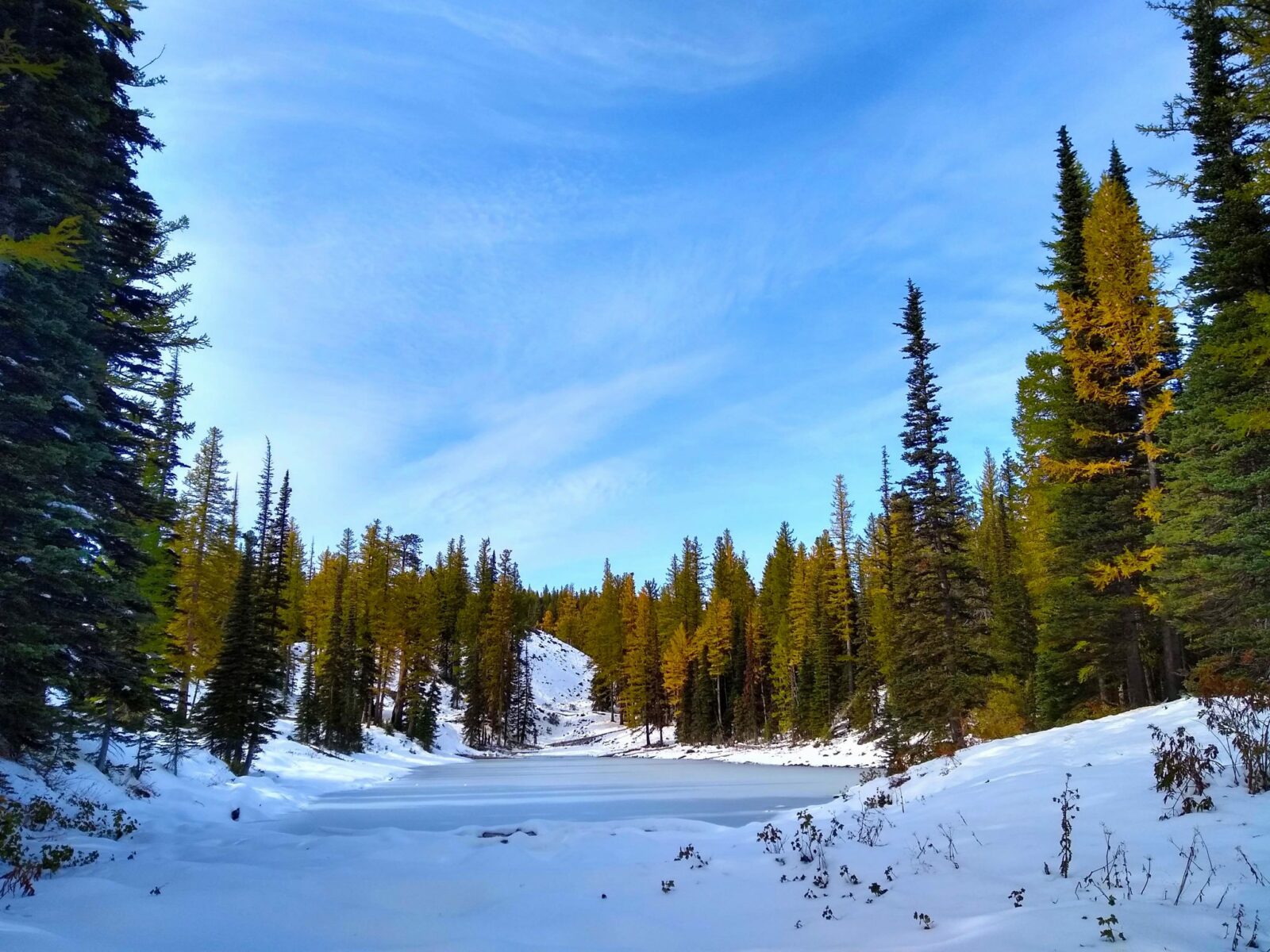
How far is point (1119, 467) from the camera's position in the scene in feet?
A: 71.8

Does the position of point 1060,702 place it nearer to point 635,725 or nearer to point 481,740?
point 481,740

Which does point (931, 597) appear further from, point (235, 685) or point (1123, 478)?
point (235, 685)

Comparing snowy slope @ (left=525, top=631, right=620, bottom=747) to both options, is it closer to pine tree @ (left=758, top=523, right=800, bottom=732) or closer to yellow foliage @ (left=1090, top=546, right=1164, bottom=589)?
pine tree @ (left=758, top=523, right=800, bottom=732)

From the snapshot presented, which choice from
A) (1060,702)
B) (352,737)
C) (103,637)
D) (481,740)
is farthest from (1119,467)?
(481,740)

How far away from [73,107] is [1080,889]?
19.7 metres

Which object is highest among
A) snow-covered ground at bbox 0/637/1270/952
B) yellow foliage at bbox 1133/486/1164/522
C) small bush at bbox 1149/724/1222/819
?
yellow foliage at bbox 1133/486/1164/522

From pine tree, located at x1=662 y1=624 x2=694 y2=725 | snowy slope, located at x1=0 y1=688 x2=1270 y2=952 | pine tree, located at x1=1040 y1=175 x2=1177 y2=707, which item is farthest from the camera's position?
pine tree, located at x1=662 y1=624 x2=694 y2=725

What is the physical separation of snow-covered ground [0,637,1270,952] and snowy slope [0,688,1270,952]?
36 mm

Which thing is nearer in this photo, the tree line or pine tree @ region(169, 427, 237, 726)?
the tree line

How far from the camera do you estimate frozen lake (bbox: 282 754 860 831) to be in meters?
19.0

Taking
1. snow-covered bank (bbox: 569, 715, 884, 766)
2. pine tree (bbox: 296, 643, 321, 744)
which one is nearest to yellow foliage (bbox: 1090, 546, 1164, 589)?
snow-covered bank (bbox: 569, 715, 884, 766)

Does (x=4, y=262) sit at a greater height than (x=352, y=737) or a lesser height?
greater

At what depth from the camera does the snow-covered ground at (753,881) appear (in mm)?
6203

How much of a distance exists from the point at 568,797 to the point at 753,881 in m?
18.0
